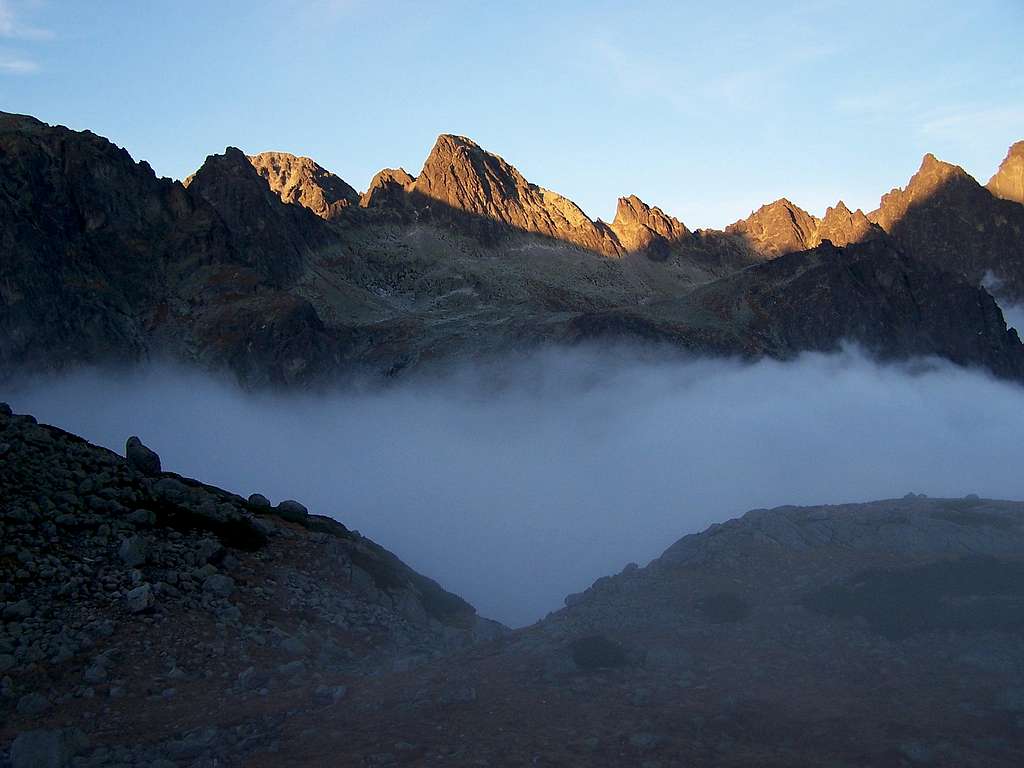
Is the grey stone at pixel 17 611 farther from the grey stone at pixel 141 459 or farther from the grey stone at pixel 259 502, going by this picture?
the grey stone at pixel 259 502

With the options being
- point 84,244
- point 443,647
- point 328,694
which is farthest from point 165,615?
point 84,244

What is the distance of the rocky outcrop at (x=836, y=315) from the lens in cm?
17400

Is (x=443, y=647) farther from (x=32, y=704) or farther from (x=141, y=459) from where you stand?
(x=32, y=704)

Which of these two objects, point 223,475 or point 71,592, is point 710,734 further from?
point 223,475

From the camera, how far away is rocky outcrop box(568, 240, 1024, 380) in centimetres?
17400

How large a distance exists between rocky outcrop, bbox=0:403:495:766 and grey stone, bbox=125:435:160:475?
0.11 meters

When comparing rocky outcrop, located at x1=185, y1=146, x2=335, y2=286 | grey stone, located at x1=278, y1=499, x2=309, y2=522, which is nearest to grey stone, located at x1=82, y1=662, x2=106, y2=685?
grey stone, located at x1=278, y1=499, x2=309, y2=522

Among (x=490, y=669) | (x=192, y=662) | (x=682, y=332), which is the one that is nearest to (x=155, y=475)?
(x=192, y=662)

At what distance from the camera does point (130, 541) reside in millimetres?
28000

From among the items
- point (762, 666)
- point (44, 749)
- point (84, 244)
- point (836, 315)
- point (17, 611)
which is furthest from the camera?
point (836, 315)

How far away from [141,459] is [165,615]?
10.1m

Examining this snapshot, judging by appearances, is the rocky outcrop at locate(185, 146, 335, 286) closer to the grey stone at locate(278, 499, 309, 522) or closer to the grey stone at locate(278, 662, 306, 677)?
the grey stone at locate(278, 499, 309, 522)

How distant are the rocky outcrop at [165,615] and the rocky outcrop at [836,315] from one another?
138532 millimetres

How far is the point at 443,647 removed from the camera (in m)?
32.8
